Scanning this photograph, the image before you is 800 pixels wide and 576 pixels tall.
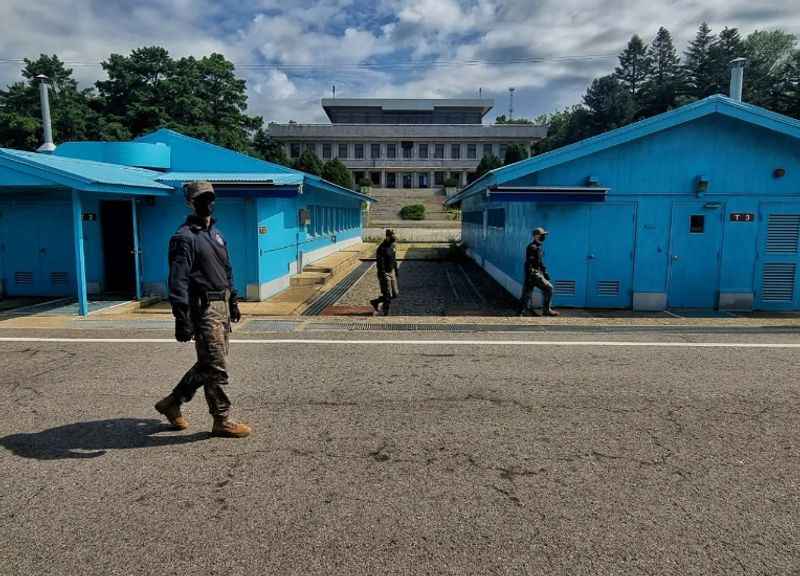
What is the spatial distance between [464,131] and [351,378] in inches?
2526

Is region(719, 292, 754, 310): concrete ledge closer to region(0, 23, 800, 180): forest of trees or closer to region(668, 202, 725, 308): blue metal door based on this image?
region(668, 202, 725, 308): blue metal door

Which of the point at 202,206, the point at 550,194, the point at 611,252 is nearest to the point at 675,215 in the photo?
the point at 611,252

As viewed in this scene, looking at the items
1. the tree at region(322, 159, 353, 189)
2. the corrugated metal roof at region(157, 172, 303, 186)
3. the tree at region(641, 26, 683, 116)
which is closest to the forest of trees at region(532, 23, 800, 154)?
the tree at region(641, 26, 683, 116)

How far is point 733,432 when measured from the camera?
177 inches

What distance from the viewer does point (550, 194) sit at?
10.5m

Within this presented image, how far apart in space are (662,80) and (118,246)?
82.2 metres

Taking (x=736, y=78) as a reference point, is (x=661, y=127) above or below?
below

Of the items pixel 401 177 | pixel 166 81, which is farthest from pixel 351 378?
pixel 401 177

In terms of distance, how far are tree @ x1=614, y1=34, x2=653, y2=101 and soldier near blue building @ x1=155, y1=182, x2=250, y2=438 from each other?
86174 millimetres

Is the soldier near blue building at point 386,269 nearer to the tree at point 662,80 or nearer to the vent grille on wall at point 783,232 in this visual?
the vent grille on wall at point 783,232

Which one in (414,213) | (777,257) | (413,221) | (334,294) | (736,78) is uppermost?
(736,78)

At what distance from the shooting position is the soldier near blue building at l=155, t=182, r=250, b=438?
13.4 ft

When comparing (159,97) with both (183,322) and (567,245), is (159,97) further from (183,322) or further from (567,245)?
(183,322)

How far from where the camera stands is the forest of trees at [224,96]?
43812 millimetres
